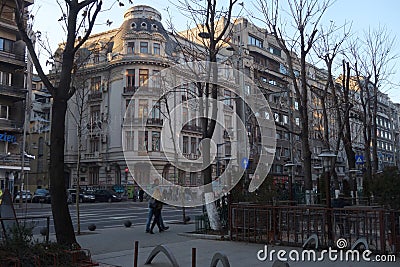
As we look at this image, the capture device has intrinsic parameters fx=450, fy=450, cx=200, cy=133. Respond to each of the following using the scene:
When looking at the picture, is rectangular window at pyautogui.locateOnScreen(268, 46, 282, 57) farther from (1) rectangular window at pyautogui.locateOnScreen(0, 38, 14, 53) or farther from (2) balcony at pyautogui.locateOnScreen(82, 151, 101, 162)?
(1) rectangular window at pyautogui.locateOnScreen(0, 38, 14, 53)

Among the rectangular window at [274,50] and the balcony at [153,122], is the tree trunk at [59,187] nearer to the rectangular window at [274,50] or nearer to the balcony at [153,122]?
the balcony at [153,122]

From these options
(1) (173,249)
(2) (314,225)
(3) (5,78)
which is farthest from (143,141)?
(2) (314,225)

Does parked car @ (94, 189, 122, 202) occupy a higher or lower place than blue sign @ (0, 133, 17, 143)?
lower

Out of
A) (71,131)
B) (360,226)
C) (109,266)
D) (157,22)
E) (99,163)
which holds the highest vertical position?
(157,22)

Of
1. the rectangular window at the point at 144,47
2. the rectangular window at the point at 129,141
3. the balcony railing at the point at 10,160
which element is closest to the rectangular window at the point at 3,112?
the balcony railing at the point at 10,160

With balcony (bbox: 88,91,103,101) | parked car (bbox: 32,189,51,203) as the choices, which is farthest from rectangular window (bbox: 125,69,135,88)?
parked car (bbox: 32,189,51,203)

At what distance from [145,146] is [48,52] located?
95.2ft

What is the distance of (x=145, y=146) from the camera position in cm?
4447

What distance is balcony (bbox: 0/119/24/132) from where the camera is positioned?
129ft

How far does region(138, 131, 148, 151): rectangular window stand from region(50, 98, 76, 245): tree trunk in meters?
33.3

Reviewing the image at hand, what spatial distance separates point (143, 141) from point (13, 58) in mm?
14095

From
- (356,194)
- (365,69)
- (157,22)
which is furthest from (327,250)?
(157,22)

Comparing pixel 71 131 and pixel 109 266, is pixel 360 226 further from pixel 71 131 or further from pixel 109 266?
pixel 71 131

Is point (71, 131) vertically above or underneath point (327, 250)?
above
